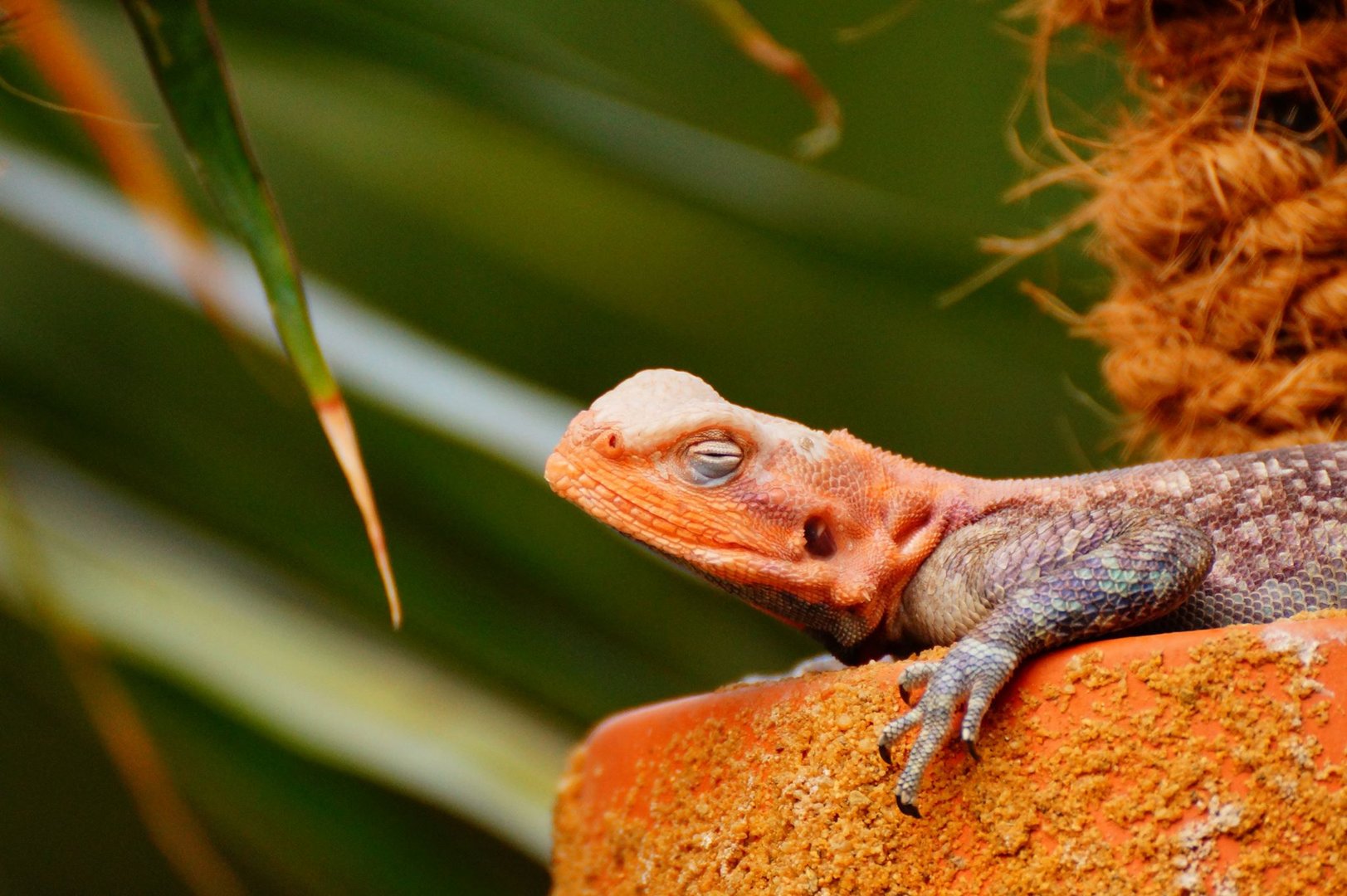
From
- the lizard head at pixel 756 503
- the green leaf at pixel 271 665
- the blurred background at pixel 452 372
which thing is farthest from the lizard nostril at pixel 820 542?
the green leaf at pixel 271 665

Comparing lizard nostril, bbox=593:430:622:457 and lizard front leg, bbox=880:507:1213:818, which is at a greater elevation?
lizard nostril, bbox=593:430:622:457

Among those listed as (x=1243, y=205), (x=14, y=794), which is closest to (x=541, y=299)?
(x=14, y=794)

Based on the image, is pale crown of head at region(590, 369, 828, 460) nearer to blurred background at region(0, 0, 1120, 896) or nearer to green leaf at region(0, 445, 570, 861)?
blurred background at region(0, 0, 1120, 896)

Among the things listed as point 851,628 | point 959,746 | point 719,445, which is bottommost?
point 959,746

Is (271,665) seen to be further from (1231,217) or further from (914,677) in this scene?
(1231,217)

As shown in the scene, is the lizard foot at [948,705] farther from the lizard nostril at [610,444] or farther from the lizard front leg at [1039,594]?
the lizard nostril at [610,444]

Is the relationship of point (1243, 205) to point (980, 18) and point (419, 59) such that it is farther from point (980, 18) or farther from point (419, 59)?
point (980, 18)

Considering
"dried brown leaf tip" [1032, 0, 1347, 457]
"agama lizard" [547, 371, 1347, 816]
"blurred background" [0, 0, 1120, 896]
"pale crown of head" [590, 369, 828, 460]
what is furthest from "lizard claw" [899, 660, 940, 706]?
"blurred background" [0, 0, 1120, 896]
